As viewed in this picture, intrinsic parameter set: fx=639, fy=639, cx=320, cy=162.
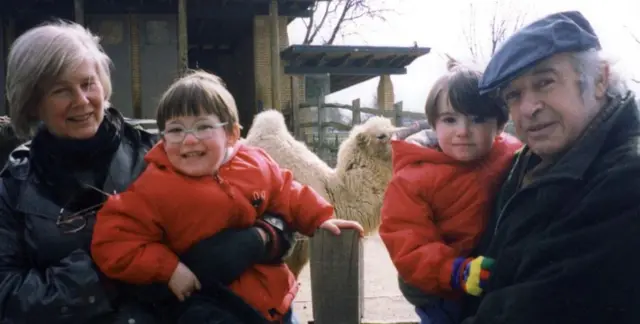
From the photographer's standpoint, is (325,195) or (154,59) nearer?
(325,195)

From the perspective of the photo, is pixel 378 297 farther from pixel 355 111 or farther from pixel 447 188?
pixel 355 111

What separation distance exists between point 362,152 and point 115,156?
2799 mm

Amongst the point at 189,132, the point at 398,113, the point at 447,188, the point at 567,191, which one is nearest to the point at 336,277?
the point at 447,188

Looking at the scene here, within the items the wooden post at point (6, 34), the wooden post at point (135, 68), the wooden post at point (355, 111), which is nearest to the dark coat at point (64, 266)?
the wooden post at point (135, 68)

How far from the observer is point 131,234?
6.63ft

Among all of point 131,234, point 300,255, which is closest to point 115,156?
point 131,234

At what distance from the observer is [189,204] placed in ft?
6.87

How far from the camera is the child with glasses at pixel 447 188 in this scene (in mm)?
2172

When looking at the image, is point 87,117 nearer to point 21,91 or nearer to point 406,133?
point 21,91

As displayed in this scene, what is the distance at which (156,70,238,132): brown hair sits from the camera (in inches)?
84.5

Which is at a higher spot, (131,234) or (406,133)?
(406,133)

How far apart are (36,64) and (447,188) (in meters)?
1.44

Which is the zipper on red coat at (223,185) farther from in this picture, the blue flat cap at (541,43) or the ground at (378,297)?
the ground at (378,297)

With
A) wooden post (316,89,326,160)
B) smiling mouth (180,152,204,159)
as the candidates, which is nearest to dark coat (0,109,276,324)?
smiling mouth (180,152,204,159)
